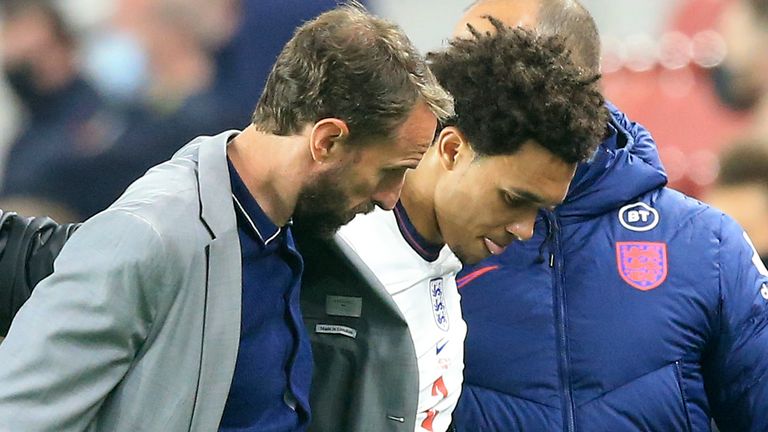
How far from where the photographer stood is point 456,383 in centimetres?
201

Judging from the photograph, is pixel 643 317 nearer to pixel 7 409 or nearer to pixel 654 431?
pixel 654 431

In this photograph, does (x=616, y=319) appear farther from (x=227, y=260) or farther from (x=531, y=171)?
(x=227, y=260)

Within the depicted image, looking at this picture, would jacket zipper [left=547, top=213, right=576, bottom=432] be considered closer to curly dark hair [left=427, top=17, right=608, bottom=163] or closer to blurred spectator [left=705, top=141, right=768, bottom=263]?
curly dark hair [left=427, top=17, right=608, bottom=163]

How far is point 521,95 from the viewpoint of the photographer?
1.91 meters

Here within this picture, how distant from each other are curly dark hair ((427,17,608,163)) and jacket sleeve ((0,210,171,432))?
0.71 meters

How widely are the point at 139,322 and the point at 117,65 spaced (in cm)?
204

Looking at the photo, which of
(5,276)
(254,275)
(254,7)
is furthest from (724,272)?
(254,7)

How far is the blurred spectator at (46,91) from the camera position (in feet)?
10.5

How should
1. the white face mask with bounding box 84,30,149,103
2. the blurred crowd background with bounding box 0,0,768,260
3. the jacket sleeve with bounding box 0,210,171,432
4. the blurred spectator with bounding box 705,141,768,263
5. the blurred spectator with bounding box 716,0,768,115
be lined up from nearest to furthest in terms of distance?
the jacket sleeve with bounding box 0,210,171,432
the blurred crowd background with bounding box 0,0,768,260
the white face mask with bounding box 84,30,149,103
the blurred spectator with bounding box 705,141,768,263
the blurred spectator with bounding box 716,0,768,115

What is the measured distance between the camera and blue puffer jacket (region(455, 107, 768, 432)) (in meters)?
2.10

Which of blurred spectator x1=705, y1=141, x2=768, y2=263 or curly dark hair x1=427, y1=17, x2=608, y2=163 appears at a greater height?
curly dark hair x1=427, y1=17, x2=608, y2=163

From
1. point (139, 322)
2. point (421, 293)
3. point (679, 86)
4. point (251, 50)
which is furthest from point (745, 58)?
point (139, 322)

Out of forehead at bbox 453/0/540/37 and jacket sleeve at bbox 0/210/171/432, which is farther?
forehead at bbox 453/0/540/37

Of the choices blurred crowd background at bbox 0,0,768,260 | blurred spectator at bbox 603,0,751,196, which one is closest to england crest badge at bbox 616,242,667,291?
blurred crowd background at bbox 0,0,768,260
